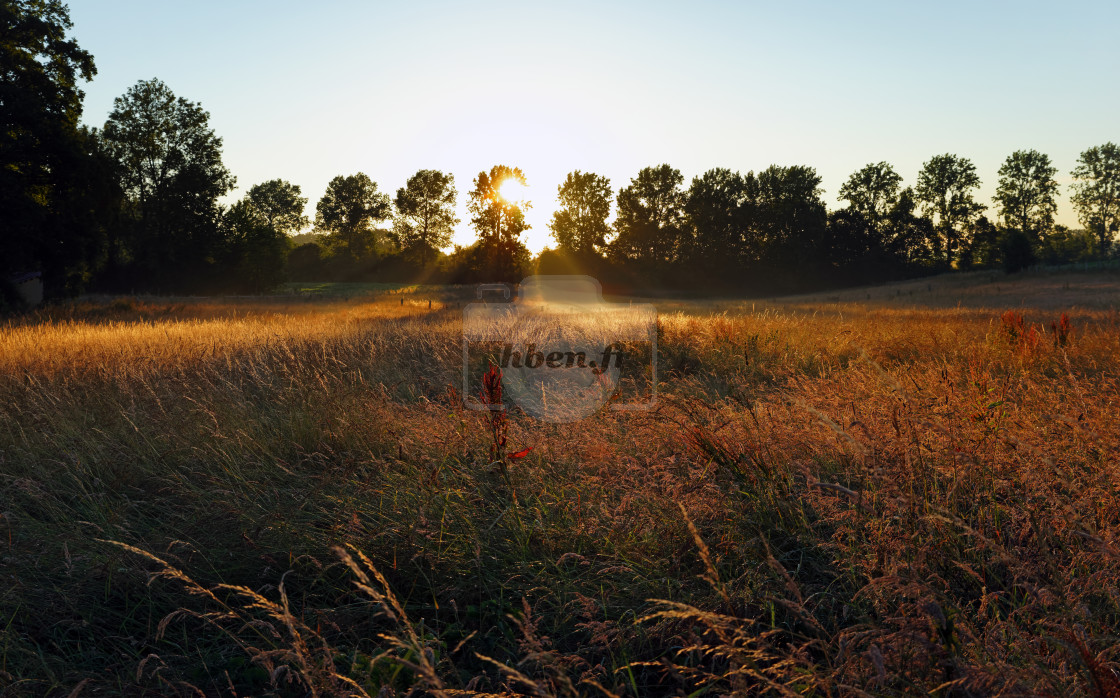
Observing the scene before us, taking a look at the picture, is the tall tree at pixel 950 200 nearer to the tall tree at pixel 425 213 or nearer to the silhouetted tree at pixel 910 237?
the silhouetted tree at pixel 910 237

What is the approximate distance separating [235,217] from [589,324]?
4593cm

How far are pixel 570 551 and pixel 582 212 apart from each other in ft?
220

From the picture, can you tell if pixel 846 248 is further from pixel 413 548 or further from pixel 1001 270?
pixel 413 548

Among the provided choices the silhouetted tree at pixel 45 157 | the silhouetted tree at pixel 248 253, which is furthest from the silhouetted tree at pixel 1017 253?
the silhouetted tree at pixel 248 253

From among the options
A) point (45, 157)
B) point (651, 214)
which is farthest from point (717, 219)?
point (45, 157)

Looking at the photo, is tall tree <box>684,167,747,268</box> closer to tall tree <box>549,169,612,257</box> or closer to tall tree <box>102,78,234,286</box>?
tall tree <box>549,169,612,257</box>

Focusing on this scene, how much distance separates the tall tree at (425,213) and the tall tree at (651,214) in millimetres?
22219

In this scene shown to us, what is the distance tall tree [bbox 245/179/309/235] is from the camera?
7250 centimetres

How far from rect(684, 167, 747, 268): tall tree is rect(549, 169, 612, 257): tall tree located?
382 inches

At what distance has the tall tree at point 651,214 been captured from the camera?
64188 mm

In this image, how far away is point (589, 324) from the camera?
37.7ft

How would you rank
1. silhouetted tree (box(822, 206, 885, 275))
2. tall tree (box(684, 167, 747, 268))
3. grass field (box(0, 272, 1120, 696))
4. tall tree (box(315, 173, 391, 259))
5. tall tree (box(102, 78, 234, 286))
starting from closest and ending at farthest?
grass field (box(0, 272, 1120, 696))
tall tree (box(102, 78, 234, 286))
silhouetted tree (box(822, 206, 885, 275))
tall tree (box(684, 167, 747, 268))
tall tree (box(315, 173, 391, 259))

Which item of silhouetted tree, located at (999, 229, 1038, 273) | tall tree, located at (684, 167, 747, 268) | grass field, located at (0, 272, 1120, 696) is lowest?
grass field, located at (0, 272, 1120, 696)

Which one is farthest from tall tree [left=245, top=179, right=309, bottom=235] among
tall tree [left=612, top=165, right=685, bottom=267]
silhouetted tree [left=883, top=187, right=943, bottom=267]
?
silhouetted tree [left=883, top=187, right=943, bottom=267]
